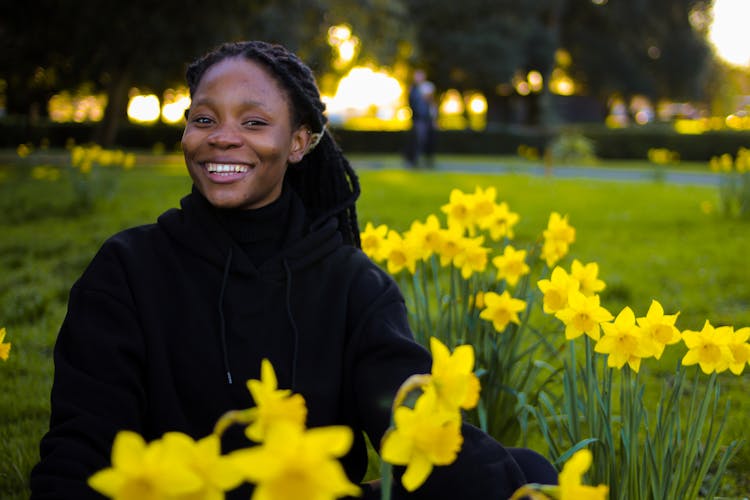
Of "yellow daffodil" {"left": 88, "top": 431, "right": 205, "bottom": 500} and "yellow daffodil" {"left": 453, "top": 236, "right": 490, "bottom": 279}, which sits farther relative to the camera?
"yellow daffodil" {"left": 453, "top": 236, "right": 490, "bottom": 279}

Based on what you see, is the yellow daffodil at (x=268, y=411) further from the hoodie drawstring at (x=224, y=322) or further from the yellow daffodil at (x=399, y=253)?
the yellow daffodil at (x=399, y=253)

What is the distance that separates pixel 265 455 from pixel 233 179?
1095mm

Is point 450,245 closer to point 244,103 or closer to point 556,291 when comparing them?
point 556,291

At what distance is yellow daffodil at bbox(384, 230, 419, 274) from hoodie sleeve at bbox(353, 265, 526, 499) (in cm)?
63

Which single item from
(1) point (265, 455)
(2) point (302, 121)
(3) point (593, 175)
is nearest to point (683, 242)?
(2) point (302, 121)

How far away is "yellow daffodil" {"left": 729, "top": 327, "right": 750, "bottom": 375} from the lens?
64.3 inches

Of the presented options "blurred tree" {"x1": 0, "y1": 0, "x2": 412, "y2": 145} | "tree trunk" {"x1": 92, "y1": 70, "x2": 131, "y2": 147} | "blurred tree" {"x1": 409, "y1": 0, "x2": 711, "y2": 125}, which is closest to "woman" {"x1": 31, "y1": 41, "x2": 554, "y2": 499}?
"blurred tree" {"x1": 0, "y1": 0, "x2": 412, "y2": 145}

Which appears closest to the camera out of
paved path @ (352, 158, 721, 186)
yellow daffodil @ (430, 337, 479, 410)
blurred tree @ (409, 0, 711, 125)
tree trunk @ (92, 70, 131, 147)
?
yellow daffodil @ (430, 337, 479, 410)

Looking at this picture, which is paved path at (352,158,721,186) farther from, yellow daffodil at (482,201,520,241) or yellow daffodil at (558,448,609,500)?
yellow daffodil at (558,448,609,500)

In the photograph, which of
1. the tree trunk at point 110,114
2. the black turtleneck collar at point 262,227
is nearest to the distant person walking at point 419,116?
the tree trunk at point 110,114

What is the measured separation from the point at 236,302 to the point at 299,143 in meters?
0.43

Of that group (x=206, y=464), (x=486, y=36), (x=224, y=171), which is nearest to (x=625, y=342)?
(x=224, y=171)

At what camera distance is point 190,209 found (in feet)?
5.48

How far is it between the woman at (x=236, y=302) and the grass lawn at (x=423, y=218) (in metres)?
0.93
